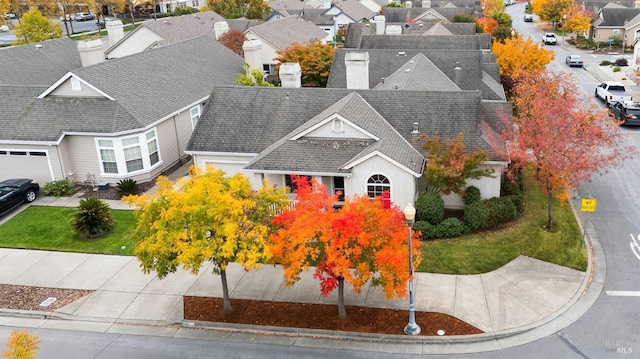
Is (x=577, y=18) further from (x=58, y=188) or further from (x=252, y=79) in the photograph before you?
(x=58, y=188)

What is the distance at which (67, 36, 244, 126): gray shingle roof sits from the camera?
97.8ft

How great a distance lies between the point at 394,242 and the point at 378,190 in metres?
7.38

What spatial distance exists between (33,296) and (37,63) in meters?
26.0

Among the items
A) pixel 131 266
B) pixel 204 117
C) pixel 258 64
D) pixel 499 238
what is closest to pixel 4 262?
pixel 131 266

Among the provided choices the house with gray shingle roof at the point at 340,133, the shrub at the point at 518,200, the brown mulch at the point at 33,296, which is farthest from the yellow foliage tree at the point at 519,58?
the brown mulch at the point at 33,296

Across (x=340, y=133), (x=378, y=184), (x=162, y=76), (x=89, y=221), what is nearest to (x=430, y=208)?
(x=378, y=184)

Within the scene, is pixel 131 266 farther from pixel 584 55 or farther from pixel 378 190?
pixel 584 55

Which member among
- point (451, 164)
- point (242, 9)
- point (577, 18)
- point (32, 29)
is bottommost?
point (577, 18)

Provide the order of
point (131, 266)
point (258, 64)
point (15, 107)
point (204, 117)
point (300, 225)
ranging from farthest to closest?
1. point (258, 64)
2. point (15, 107)
3. point (204, 117)
4. point (131, 266)
5. point (300, 225)

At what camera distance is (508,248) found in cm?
2145

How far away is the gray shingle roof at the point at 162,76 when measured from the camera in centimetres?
2981

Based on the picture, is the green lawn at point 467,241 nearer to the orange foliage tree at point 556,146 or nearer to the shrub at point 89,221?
the shrub at point 89,221

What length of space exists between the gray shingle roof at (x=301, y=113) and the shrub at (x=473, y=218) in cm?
283

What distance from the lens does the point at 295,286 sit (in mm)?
19891
